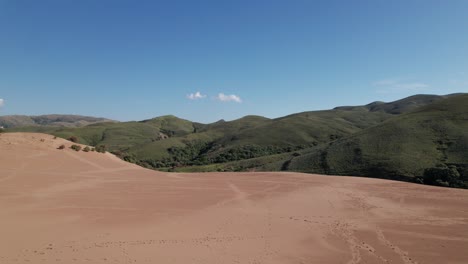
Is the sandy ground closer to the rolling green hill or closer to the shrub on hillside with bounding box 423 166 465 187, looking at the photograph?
the shrub on hillside with bounding box 423 166 465 187

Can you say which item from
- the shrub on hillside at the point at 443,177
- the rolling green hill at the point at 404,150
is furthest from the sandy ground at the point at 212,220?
the rolling green hill at the point at 404,150

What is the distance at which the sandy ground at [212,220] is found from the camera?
9344 millimetres

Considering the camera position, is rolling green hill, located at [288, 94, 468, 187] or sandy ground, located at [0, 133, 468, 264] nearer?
sandy ground, located at [0, 133, 468, 264]

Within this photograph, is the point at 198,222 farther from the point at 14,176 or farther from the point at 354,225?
the point at 14,176

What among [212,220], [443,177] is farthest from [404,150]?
[212,220]

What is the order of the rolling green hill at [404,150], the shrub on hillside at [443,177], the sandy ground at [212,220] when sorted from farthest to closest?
the rolling green hill at [404,150] < the shrub on hillside at [443,177] < the sandy ground at [212,220]

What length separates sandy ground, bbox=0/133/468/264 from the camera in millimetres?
9344

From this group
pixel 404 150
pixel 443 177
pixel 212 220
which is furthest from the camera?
pixel 404 150

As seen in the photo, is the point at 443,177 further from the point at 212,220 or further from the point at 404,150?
the point at 212,220

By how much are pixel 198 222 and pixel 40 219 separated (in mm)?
5149

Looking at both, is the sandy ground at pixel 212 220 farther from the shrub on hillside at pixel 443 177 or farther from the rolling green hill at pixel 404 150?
the rolling green hill at pixel 404 150

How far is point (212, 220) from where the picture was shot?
12703mm

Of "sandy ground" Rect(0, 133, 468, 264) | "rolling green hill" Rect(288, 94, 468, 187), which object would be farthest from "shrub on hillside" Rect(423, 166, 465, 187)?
"sandy ground" Rect(0, 133, 468, 264)

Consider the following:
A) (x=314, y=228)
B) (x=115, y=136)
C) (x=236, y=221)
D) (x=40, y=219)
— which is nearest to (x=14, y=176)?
(x=40, y=219)
